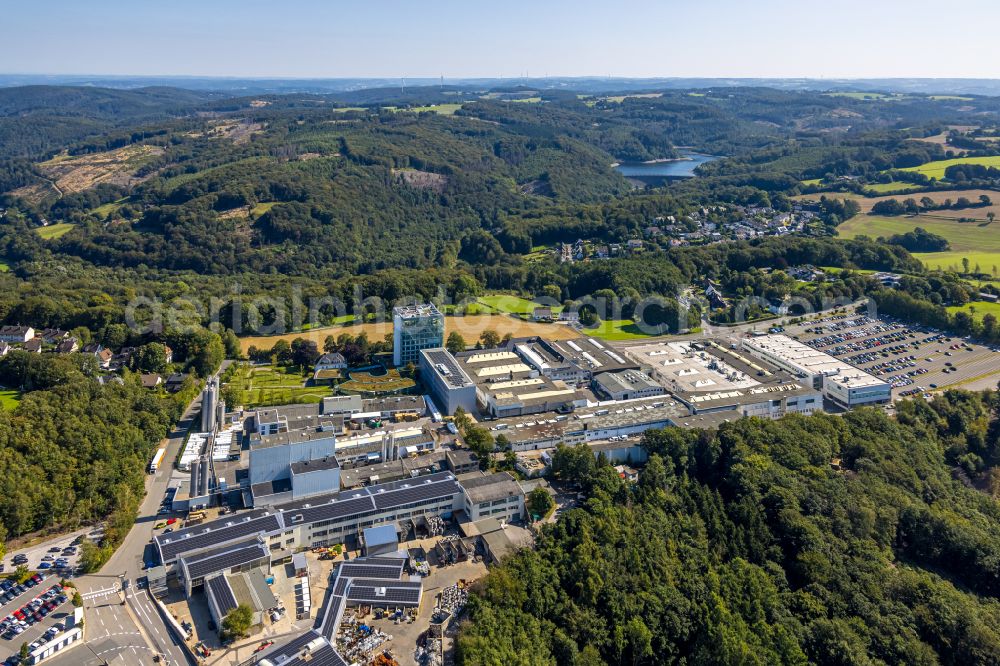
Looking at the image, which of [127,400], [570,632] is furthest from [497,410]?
[127,400]

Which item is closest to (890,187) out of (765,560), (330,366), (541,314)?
(541,314)

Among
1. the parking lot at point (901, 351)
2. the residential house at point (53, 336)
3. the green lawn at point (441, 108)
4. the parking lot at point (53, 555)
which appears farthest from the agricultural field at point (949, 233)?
the green lawn at point (441, 108)

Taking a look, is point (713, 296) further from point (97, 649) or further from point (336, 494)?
point (97, 649)

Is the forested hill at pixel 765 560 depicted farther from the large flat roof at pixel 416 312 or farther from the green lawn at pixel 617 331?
the green lawn at pixel 617 331

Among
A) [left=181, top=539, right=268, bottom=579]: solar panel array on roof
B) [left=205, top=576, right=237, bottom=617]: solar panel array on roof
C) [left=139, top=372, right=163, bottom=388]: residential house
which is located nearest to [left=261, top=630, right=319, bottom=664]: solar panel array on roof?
[left=205, top=576, right=237, bottom=617]: solar panel array on roof

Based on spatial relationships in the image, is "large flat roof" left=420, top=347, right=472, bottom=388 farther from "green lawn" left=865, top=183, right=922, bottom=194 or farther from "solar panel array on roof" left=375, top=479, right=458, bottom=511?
"green lawn" left=865, top=183, right=922, bottom=194

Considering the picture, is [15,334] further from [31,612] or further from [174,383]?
[31,612]
